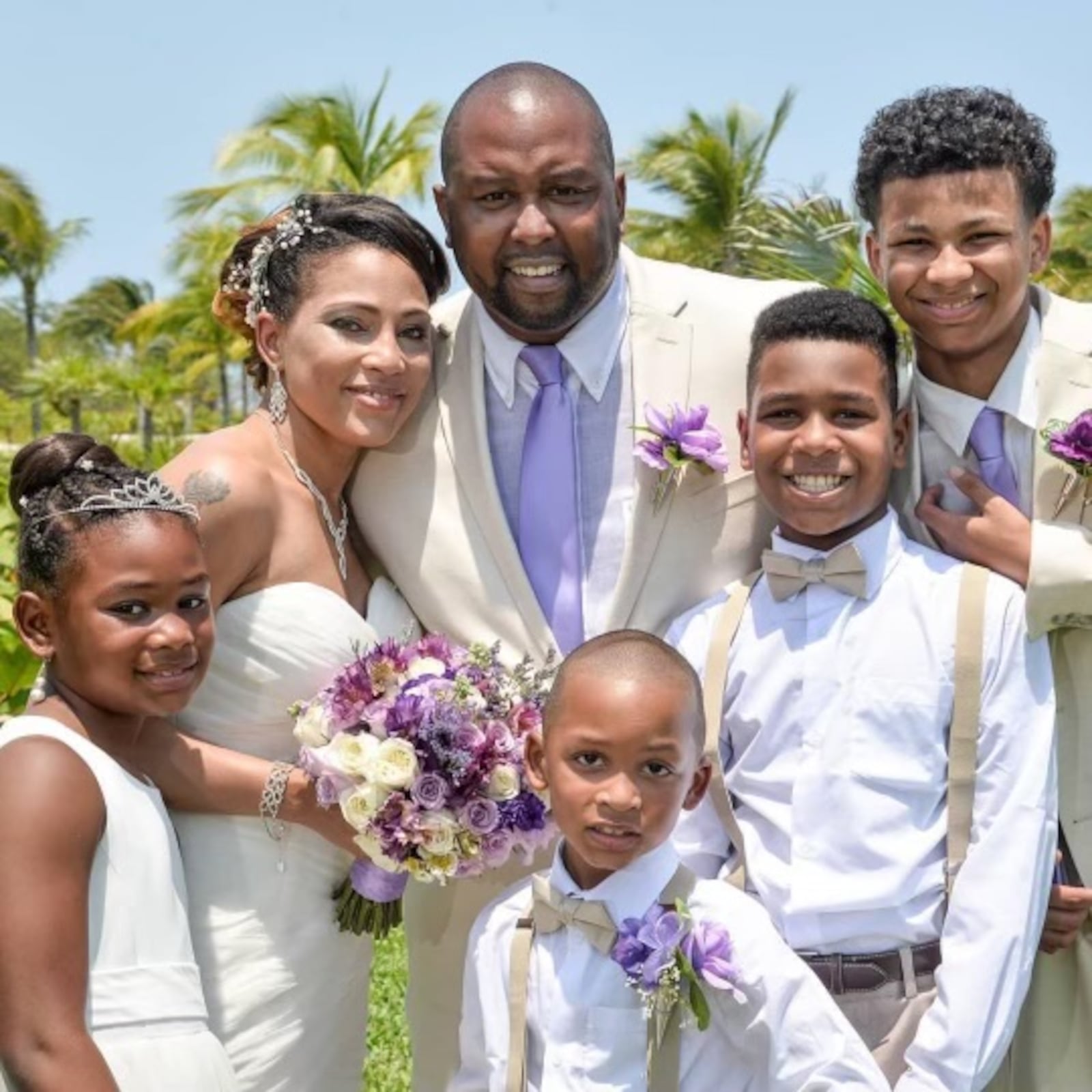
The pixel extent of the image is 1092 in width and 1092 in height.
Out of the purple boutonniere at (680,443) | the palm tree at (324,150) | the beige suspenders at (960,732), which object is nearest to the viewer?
the beige suspenders at (960,732)

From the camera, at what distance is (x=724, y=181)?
46438 millimetres

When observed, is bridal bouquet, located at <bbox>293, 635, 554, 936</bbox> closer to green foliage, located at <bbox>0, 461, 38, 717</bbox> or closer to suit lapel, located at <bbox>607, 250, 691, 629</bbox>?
suit lapel, located at <bbox>607, 250, 691, 629</bbox>

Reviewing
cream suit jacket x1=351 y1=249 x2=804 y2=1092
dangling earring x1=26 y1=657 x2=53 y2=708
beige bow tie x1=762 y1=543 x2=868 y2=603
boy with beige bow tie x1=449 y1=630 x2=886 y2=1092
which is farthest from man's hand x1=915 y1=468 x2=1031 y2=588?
dangling earring x1=26 y1=657 x2=53 y2=708

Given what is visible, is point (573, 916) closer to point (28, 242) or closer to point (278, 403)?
point (278, 403)

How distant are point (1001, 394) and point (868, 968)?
1566 millimetres

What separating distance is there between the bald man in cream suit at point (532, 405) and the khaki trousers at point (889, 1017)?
1220 mm

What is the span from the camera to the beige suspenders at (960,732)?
4.25m

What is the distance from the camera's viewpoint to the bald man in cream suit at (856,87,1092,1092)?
14.8 ft

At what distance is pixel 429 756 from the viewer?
4328 mm

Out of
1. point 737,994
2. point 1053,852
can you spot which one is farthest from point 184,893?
point 1053,852

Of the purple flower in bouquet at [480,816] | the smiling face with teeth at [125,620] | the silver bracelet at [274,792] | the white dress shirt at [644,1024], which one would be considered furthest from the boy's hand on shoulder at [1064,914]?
the smiling face with teeth at [125,620]

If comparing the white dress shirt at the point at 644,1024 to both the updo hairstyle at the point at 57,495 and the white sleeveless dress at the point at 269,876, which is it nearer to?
the white sleeveless dress at the point at 269,876

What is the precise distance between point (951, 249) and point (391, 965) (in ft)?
19.9

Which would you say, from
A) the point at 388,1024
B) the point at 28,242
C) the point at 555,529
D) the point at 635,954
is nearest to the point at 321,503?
the point at 555,529
